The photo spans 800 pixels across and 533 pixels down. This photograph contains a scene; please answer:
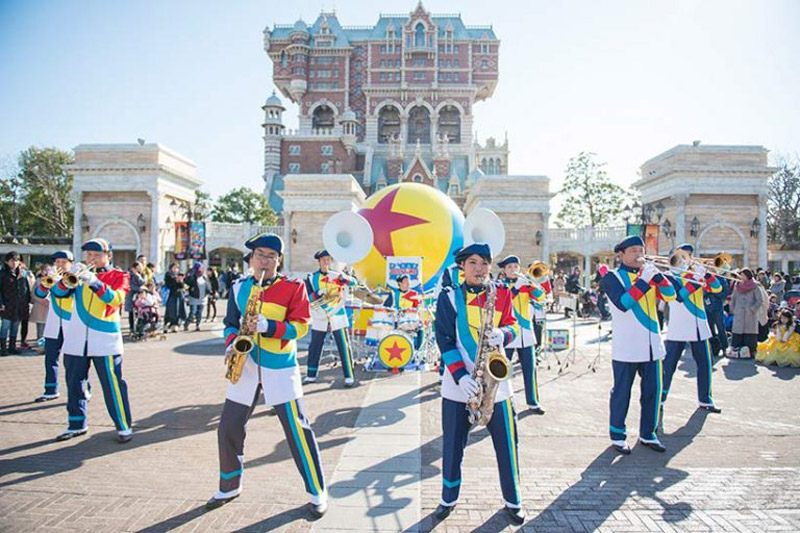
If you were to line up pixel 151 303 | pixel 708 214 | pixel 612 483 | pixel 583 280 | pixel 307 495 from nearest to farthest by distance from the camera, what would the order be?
pixel 307 495
pixel 612 483
pixel 151 303
pixel 708 214
pixel 583 280

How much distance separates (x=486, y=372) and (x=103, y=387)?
4.41 metres

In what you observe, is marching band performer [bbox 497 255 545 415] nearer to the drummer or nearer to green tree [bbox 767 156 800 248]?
the drummer

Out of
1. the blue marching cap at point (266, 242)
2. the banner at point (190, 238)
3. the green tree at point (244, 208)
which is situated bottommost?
the blue marching cap at point (266, 242)

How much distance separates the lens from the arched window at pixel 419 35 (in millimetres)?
65312

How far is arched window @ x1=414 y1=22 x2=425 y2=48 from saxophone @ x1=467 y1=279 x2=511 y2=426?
6874 centimetres

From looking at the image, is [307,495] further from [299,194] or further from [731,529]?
[299,194]

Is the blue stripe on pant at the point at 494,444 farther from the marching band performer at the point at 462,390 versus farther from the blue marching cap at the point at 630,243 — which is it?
the blue marching cap at the point at 630,243

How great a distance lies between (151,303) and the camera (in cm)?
1269

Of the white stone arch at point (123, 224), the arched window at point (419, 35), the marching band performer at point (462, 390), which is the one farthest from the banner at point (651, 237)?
the arched window at point (419, 35)

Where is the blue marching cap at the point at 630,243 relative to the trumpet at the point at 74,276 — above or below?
above

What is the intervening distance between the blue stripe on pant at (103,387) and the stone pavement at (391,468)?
27 cm

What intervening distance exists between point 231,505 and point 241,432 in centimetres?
63

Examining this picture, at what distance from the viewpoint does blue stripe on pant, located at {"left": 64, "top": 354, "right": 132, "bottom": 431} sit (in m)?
5.35

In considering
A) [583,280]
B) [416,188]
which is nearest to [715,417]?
[416,188]
